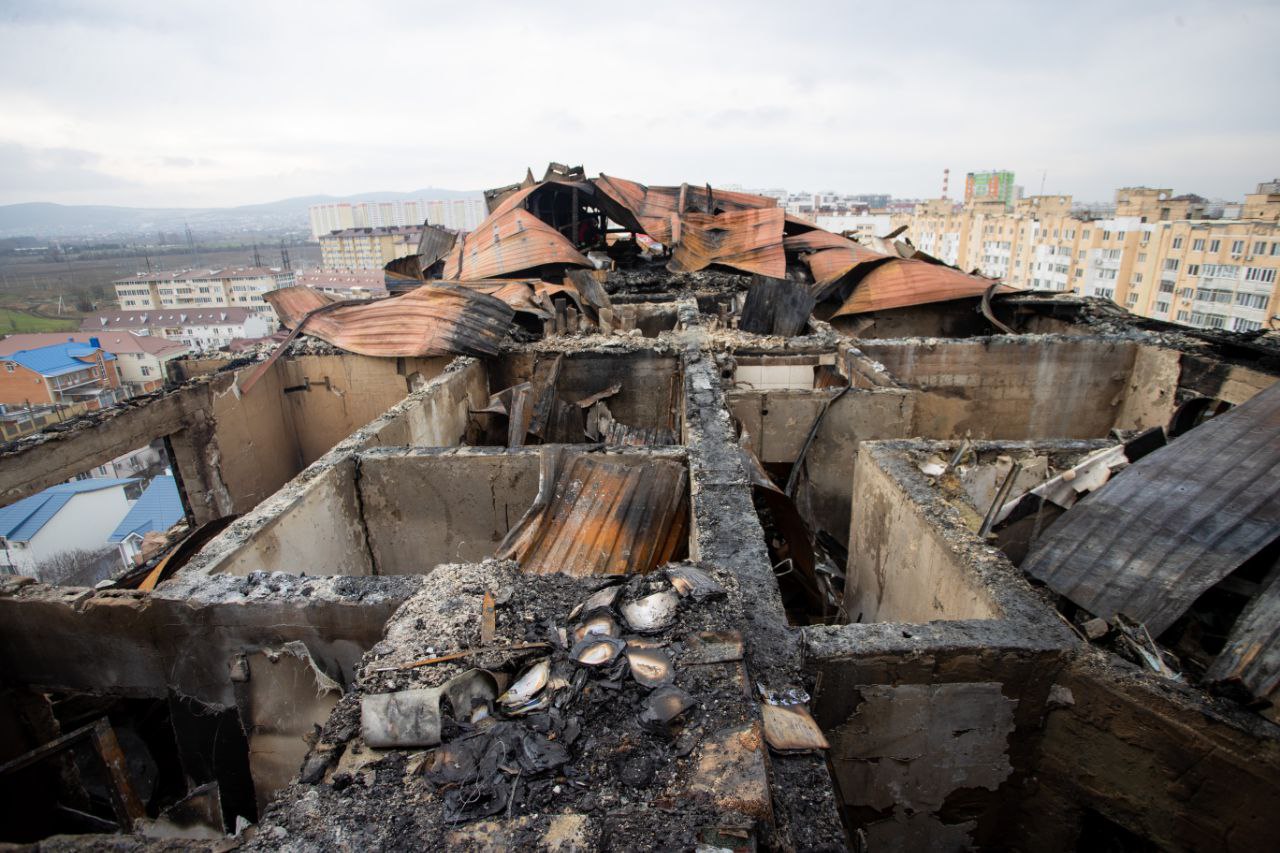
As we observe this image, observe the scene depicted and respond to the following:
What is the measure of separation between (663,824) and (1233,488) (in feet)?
12.5

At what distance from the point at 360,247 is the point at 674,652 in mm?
97956

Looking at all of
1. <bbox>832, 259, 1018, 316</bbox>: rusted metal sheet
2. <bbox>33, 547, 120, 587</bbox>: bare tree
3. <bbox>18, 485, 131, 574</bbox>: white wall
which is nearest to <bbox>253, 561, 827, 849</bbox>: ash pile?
<bbox>832, 259, 1018, 316</bbox>: rusted metal sheet

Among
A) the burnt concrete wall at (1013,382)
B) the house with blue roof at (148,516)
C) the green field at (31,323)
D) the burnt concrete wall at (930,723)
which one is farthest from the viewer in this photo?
the green field at (31,323)

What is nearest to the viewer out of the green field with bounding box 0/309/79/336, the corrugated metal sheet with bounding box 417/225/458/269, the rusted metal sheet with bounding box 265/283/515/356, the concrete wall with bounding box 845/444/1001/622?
the concrete wall with bounding box 845/444/1001/622

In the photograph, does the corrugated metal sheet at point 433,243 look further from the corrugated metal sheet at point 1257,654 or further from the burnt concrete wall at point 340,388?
the corrugated metal sheet at point 1257,654

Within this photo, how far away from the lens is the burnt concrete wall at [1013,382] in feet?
28.9

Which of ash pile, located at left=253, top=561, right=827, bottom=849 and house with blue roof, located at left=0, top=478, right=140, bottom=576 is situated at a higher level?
ash pile, located at left=253, top=561, right=827, bottom=849

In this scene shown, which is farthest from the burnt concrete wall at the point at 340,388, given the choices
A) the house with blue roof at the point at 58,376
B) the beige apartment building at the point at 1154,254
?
the beige apartment building at the point at 1154,254

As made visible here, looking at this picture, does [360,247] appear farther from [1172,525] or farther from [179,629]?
[1172,525]

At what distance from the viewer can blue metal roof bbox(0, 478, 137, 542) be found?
19.2m

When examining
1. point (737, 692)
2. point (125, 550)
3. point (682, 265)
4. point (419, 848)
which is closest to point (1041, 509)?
point (737, 692)

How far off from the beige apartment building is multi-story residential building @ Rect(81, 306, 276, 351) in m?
56.8

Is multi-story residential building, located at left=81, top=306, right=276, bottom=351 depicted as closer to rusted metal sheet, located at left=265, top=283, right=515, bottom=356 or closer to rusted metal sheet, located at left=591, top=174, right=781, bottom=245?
rusted metal sheet, located at left=591, top=174, right=781, bottom=245

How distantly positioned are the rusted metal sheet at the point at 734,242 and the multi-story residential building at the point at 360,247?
62.4 m
